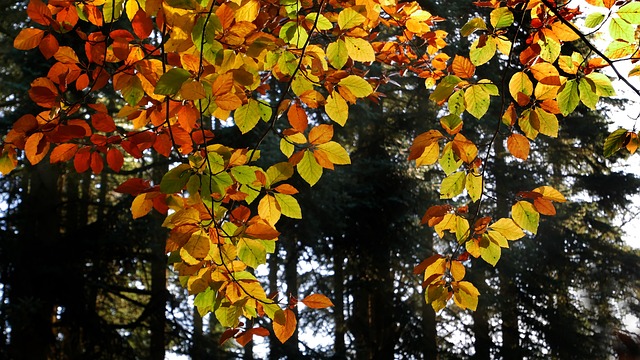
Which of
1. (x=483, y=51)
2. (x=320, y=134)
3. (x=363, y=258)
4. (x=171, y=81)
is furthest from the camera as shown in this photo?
(x=363, y=258)

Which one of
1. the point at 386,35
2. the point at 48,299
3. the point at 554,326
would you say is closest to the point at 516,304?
the point at 554,326

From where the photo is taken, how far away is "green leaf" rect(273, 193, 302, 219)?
4.44 feet

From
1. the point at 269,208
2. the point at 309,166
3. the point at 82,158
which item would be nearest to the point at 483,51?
the point at 309,166

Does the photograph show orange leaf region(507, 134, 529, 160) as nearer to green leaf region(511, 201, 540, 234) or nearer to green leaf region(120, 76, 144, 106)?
green leaf region(511, 201, 540, 234)

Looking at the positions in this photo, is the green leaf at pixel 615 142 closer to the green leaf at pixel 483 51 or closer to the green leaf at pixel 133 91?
the green leaf at pixel 483 51

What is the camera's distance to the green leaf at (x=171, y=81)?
1.08m

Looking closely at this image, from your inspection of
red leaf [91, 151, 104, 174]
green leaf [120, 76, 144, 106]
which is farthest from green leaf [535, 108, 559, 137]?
red leaf [91, 151, 104, 174]

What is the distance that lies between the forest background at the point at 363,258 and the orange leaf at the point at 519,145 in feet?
18.6

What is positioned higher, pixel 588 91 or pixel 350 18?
pixel 350 18

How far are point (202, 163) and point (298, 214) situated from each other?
0.26 meters

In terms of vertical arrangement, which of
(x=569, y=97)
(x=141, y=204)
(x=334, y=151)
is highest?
(x=569, y=97)

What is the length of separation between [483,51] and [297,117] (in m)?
0.52

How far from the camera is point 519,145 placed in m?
1.50

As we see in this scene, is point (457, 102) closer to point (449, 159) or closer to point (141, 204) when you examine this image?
point (449, 159)
